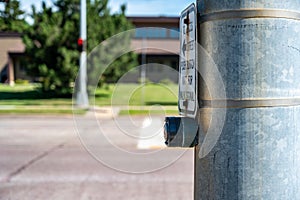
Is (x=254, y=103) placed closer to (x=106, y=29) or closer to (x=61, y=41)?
(x=61, y=41)

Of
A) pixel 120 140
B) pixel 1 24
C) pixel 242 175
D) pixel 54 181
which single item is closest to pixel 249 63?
pixel 242 175

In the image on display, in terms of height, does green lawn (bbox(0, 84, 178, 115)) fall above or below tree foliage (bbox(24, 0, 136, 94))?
below

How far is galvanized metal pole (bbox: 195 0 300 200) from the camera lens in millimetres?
1429

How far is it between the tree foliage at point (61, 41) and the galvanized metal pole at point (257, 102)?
23190 millimetres

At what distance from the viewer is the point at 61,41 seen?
83.3ft

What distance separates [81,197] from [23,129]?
8.36 m

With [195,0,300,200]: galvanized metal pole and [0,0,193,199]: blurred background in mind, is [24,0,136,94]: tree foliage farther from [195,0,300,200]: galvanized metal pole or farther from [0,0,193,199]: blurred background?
[195,0,300,200]: galvanized metal pole

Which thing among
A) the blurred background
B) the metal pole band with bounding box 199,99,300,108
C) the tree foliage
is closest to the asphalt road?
the blurred background

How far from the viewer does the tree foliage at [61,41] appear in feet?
82.5

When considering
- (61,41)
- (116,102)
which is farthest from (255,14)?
(61,41)

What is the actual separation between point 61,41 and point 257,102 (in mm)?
24756

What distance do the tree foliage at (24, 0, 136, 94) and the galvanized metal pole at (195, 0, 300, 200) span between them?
913 inches

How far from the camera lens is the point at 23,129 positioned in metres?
13.8

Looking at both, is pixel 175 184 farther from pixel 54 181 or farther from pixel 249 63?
pixel 249 63
